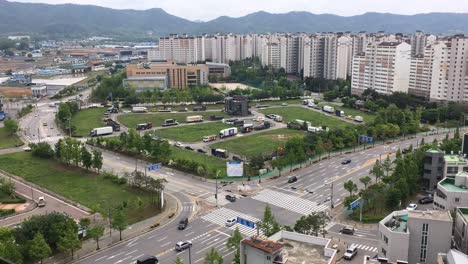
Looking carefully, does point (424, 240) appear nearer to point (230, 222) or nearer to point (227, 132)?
point (230, 222)

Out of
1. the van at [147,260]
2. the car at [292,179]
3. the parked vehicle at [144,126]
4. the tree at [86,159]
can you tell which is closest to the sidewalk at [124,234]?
the van at [147,260]

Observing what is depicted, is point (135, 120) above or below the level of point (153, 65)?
below

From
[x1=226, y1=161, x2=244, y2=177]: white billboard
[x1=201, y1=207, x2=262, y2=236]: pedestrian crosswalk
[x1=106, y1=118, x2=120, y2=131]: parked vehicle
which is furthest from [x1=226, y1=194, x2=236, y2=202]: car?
[x1=106, y1=118, x2=120, y2=131]: parked vehicle

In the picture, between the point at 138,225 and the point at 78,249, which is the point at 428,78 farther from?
the point at 78,249

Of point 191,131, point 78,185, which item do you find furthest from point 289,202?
point 191,131

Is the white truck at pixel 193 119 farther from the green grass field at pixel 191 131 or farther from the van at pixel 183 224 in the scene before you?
the van at pixel 183 224

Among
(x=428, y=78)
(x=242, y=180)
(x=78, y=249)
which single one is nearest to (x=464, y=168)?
(x=242, y=180)
